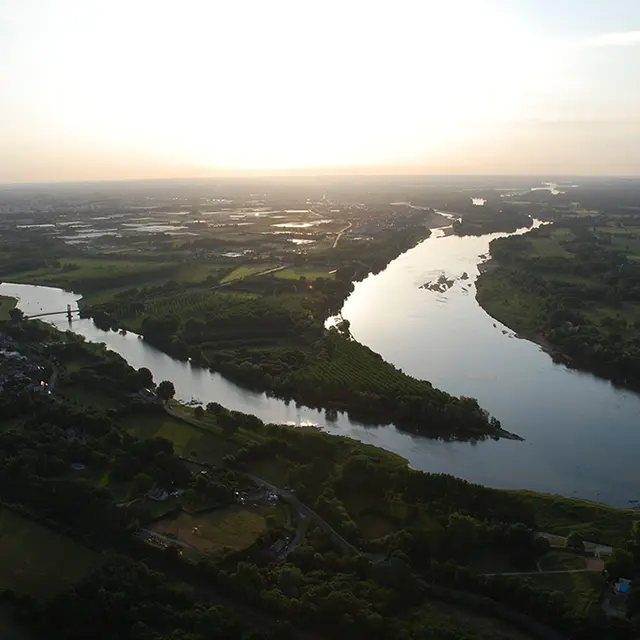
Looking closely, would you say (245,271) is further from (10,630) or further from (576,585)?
(576,585)

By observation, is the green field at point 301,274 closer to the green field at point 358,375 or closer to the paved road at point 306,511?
the green field at point 358,375

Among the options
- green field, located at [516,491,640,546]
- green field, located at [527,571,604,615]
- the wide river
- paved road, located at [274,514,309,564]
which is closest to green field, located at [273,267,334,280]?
the wide river

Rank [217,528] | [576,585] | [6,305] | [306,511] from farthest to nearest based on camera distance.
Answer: [6,305]
[306,511]
[217,528]
[576,585]

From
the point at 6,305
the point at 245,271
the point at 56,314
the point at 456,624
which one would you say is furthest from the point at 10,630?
the point at 245,271

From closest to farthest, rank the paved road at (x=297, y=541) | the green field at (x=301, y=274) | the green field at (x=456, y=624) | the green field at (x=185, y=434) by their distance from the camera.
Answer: the green field at (x=456, y=624) → the paved road at (x=297, y=541) → the green field at (x=185, y=434) → the green field at (x=301, y=274)

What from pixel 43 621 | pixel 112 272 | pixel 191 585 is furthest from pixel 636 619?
pixel 112 272

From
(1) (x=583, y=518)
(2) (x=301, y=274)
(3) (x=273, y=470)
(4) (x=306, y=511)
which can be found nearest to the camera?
(4) (x=306, y=511)

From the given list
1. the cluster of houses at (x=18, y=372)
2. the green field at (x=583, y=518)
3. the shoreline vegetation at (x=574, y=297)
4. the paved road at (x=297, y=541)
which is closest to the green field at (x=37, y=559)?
the paved road at (x=297, y=541)

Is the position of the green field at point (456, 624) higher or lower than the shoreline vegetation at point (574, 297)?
lower
